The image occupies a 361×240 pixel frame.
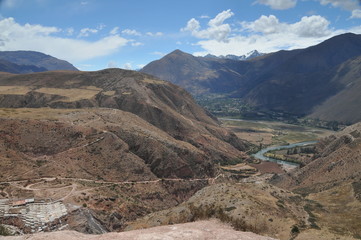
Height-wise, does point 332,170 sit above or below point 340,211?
above

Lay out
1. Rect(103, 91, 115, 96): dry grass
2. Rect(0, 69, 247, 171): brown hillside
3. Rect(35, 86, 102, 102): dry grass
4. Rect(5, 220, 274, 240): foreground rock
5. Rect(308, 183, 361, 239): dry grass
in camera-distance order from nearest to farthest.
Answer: Rect(5, 220, 274, 240): foreground rock → Rect(308, 183, 361, 239): dry grass → Rect(0, 69, 247, 171): brown hillside → Rect(35, 86, 102, 102): dry grass → Rect(103, 91, 115, 96): dry grass

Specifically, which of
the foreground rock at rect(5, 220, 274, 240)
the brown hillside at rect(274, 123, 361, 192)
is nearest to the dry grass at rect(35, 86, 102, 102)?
the brown hillside at rect(274, 123, 361, 192)

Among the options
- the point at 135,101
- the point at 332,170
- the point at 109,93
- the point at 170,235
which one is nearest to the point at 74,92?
the point at 109,93

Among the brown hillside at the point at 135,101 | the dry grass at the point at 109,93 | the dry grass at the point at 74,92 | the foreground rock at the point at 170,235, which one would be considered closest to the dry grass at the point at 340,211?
the foreground rock at the point at 170,235

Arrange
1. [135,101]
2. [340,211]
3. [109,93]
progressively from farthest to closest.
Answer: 1. [109,93]
2. [135,101]
3. [340,211]

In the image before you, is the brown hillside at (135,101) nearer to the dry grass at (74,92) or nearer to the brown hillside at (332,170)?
the dry grass at (74,92)

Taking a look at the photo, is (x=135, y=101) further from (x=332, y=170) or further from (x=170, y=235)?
(x=170, y=235)

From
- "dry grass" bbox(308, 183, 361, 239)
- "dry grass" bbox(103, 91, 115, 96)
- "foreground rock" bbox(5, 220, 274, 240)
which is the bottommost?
"dry grass" bbox(308, 183, 361, 239)

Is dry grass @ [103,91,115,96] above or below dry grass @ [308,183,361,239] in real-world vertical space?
above

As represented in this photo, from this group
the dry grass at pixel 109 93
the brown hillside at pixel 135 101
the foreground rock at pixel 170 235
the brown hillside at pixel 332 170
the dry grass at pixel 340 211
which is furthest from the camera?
the dry grass at pixel 109 93

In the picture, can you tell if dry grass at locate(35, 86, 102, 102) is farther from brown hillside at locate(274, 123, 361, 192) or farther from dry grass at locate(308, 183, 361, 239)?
dry grass at locate(308, 183, 361, 239)

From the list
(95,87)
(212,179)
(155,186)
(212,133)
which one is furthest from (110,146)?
(95,87)
